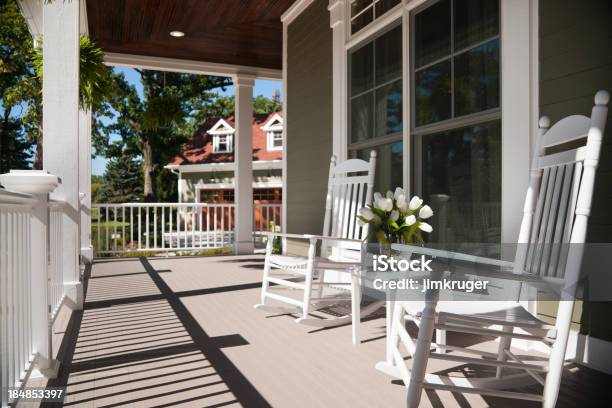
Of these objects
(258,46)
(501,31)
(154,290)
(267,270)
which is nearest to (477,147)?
(501,31)

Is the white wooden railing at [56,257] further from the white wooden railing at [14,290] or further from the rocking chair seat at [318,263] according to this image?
the rocking chair seat at [318,263]

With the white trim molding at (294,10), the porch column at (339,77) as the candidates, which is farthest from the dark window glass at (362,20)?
the white trim molding at (294,10)

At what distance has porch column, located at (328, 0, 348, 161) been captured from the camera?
469cm

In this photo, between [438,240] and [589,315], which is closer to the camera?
[589,315]

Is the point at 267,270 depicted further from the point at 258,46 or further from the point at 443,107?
the point at 258,46

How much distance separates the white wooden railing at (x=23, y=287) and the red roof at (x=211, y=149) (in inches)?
530

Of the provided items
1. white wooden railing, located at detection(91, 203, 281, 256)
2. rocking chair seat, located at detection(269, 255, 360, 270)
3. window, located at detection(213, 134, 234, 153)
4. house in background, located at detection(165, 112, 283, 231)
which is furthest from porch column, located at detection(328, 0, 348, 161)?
Result: window, located at detection(213, 134, 234, 153)

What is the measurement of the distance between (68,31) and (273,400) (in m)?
2.91

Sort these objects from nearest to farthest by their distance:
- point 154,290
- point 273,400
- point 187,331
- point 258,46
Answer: point 273,400 → point 187,331 → point 154,290 → point 258,46

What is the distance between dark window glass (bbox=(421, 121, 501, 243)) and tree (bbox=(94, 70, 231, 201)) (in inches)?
527

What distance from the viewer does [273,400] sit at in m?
2.00

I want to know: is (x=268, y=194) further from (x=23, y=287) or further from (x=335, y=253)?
(x=23, y=287)

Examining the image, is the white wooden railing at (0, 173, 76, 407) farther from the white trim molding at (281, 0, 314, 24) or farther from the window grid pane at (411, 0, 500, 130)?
the white trim molding at (281, 0, 314, 24)

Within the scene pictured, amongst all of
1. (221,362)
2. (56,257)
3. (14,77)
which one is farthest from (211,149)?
(221,362)
